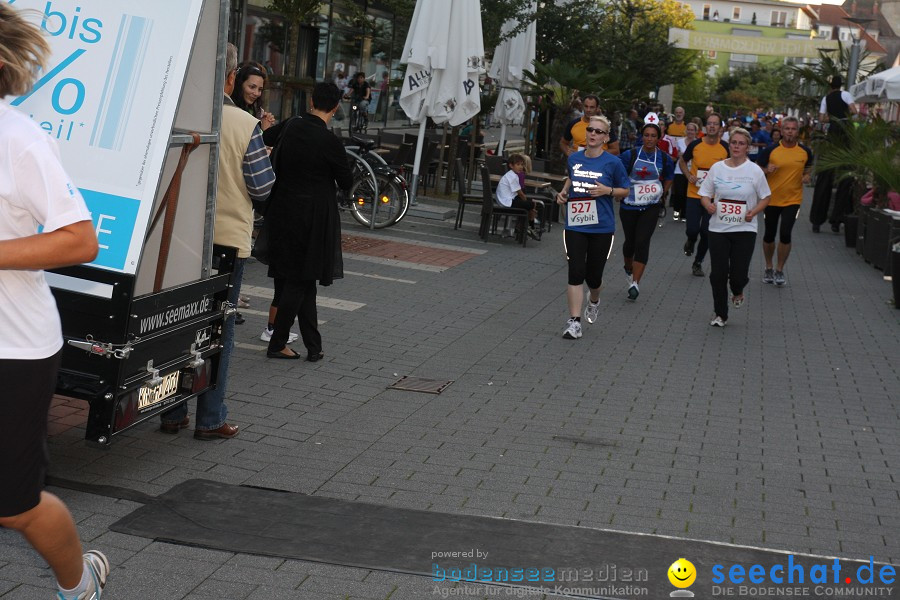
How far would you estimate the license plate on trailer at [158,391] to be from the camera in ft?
16.9

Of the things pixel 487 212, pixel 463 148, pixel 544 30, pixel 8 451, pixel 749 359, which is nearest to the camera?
pixel 8 451

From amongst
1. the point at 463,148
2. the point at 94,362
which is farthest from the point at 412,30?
the point at 94,362

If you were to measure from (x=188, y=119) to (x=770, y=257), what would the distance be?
10.00 metres

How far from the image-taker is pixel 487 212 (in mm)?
15656

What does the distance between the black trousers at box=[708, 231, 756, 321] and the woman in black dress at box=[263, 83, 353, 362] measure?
14.2 feet

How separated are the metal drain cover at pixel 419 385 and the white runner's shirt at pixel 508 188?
7.93 metres

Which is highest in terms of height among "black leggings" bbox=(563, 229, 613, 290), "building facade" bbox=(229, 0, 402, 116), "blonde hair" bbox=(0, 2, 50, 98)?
"building facade" bbox=(229, 0, 402, 116)

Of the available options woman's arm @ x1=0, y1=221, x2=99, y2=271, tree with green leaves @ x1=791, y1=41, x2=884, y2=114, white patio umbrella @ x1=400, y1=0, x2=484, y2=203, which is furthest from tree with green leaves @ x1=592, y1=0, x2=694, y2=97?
woman's arm @ x1=0, y1=221, x2=99, y2=271

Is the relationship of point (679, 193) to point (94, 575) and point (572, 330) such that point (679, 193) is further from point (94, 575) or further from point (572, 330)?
point (94, 575)

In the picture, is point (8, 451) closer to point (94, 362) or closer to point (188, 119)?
point (94, 362)

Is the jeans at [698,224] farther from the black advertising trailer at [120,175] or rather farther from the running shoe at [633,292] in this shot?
the black advertising trailer at [120,175]

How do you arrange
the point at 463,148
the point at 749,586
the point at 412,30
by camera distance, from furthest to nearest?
the point at 463,148, the point at 412,30, the point at 749,586

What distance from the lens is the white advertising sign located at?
493 cm

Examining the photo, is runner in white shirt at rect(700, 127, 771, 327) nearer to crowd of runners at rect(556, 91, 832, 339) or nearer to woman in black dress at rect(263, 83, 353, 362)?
crowd of runners at rect(556, 91, 832, 339)
